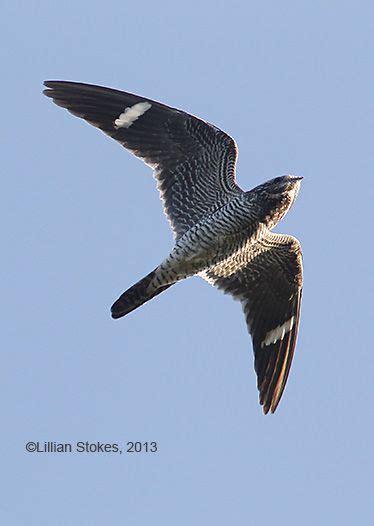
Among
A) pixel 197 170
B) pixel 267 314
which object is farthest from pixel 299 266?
pixel 197 170

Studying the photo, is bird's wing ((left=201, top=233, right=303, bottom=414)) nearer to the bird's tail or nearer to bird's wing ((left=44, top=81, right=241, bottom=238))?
bird's wing ((left=44, top=81, right=241, bottom=238))

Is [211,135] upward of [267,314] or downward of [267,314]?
upward

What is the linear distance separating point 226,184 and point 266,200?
2.16 feet

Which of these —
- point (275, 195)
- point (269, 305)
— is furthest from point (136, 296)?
point (269, 305)

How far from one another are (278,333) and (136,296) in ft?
6.75

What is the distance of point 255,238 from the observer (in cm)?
1150

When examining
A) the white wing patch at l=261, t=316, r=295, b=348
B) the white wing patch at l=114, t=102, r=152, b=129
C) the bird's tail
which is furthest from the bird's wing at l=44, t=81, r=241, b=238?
the white wing patch at l=261, t=316, r=295, b=348

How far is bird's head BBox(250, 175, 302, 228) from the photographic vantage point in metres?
11.3

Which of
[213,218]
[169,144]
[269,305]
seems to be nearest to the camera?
[213,218]

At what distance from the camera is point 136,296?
1130 centimetres

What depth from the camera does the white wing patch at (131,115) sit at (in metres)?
12.0

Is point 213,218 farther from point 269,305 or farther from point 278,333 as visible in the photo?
point 278,333

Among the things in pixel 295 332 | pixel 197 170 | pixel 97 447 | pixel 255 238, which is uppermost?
pixel 197 170

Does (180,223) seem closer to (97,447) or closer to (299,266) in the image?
(299,266)
